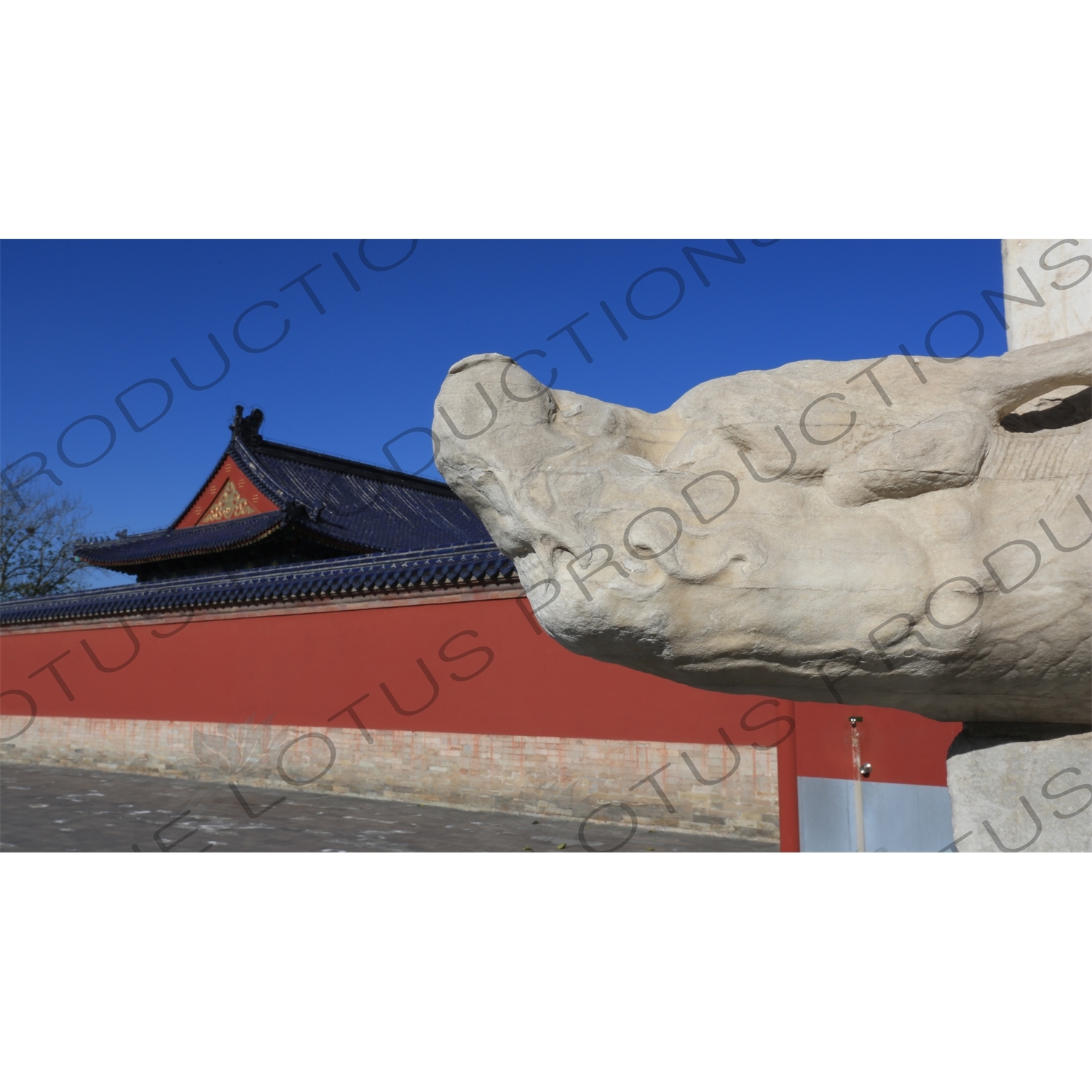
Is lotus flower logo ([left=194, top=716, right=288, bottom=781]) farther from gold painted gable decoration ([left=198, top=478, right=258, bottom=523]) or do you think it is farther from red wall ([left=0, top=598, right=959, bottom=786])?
gold painted gable decoration ([left=198, top=478, right=258, bottom=523])

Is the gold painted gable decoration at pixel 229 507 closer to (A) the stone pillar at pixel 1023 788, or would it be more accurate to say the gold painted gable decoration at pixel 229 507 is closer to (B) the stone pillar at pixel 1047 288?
(B) the stone pillar at pixel 1047 288

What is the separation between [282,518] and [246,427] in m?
2.96

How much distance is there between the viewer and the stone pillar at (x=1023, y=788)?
1.67 m

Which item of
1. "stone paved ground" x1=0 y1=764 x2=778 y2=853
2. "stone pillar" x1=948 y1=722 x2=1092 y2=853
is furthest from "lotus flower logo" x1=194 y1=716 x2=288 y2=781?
"stone pillar" x1=948 y1=722 x2=1092 y2=853

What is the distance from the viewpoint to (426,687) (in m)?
8.88

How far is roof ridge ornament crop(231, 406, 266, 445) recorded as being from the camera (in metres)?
14.3

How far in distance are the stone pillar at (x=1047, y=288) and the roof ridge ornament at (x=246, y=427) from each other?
44.2 ft

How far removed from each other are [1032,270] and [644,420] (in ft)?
3.36

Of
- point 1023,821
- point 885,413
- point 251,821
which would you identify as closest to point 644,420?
point 885,413

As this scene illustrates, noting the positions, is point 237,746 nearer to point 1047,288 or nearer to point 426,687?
point 426,687

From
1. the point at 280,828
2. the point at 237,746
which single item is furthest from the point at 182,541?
the point at 280,828

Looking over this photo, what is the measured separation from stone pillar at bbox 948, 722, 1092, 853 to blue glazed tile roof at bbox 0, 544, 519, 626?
6279 millimetres

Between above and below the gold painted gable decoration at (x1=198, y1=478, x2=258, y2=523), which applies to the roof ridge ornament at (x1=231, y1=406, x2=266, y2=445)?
above

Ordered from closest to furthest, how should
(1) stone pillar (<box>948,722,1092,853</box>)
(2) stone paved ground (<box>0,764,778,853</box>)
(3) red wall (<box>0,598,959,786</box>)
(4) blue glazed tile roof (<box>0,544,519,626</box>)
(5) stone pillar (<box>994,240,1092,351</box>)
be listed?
(1) stone pillar (<box>948,722,1092,853</box>)
(5) stone pillar (<box>994,240,1092,351</box>)
(3) red wall (<box>0,598,959,786</box>)
(2) stone paved ground (<box>0,764,778,853</box>)
(4) blue glazed tile roof (<box>0,544,519,626</box>)
